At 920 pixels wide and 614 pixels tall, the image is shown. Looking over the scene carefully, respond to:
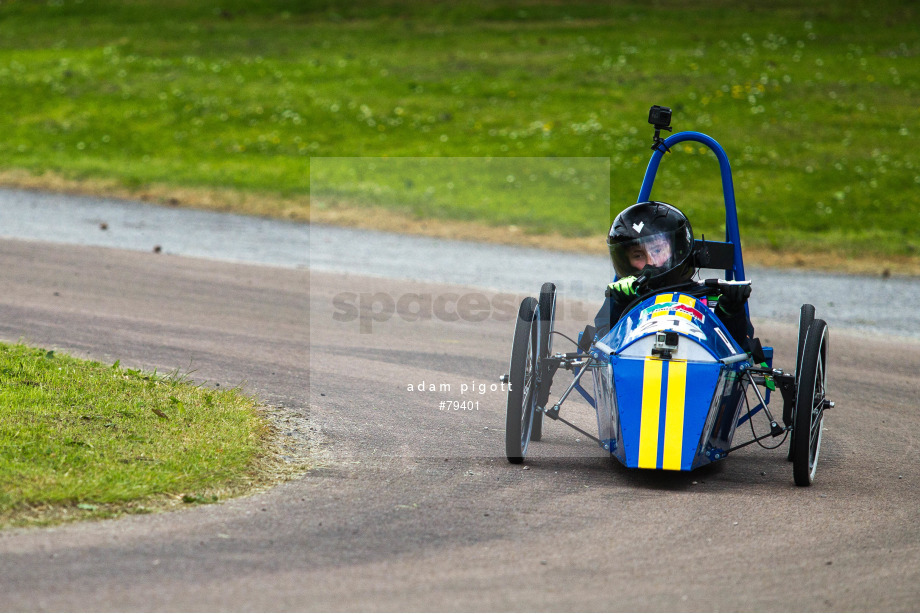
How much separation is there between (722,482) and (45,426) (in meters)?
3.87

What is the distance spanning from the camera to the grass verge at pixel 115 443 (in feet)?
16.2

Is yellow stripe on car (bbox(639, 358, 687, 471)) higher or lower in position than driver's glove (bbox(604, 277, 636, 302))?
lower

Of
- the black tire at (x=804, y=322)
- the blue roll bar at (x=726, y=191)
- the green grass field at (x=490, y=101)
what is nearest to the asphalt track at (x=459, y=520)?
the black tire at (x=804, y=322)

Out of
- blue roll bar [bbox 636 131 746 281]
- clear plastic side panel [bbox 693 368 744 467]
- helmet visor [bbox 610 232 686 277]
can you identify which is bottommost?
clear plastic side panel [bbox 693 368 744 467]

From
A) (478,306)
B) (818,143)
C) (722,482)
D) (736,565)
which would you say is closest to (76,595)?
(736,565)

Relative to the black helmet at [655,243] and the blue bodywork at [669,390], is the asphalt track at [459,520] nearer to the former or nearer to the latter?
the blue bodywork at [669,390]

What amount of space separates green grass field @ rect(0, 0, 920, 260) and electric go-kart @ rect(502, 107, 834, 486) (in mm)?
9662

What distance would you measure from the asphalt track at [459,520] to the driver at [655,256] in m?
0.95

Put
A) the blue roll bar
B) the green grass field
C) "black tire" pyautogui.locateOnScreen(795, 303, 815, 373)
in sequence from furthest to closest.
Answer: the green grass field, the blue roll bar, "black tire" pyautogui.locateOnScreen(795, 303, 815, 373)

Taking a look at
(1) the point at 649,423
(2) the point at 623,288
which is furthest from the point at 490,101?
(1) the point at 649,423

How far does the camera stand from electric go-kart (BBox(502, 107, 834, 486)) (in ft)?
18.3

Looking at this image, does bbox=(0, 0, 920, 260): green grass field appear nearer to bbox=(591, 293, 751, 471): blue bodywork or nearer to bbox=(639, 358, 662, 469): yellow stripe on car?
bbox=(591, 293, 751, 471): blue bodywork

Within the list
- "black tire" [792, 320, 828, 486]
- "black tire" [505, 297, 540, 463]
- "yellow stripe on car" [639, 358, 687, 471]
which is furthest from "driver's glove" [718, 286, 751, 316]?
"black tire" [505, 297, 540, 463]

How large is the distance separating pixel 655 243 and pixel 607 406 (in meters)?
1.19
